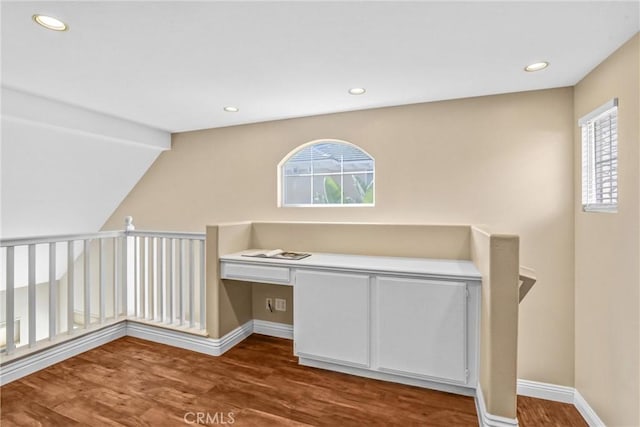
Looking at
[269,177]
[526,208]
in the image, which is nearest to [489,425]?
[526,208]

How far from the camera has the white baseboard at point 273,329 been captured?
127 inches

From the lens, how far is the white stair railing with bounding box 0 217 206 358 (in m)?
2.44

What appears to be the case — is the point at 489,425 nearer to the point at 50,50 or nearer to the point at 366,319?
the point at 366,319

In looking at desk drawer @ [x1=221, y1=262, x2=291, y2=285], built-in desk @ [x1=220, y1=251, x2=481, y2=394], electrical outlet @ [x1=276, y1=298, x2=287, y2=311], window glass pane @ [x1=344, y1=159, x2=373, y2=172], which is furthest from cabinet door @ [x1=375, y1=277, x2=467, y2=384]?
window glass pane @ [x1=344, y1=159, x2=373, y2=172]

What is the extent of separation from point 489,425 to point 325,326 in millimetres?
1188

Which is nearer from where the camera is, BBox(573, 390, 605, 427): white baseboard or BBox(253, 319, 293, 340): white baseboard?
BBox(573, 390, 605, 427): white baseboard

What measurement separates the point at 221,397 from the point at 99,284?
2047 millimetres

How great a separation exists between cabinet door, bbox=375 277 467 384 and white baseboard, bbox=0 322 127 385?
2562 mm

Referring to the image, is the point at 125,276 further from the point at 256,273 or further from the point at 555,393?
the point at 555,393

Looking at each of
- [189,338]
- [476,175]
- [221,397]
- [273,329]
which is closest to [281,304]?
[273,329]

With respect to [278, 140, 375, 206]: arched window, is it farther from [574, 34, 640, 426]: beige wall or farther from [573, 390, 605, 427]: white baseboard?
[573, 390, 605, 427]: white baseboard

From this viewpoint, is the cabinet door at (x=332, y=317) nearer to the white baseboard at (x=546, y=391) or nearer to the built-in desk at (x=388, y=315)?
the built-in desk at (x=388, y=315)

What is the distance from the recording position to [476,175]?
2770 millimetres

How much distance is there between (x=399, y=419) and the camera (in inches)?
76.7
